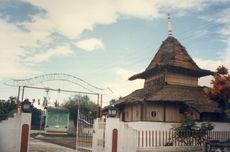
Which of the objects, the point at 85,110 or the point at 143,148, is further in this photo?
the point at 85,110

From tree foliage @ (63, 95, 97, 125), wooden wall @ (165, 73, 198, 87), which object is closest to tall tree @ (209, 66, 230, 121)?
wooden wall @ (165, 73, 198, 87)

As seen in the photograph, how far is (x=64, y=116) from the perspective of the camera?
167ft

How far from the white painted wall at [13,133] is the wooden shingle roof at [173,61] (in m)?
15.2

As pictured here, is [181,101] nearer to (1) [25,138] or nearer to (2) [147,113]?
(2) [147,113]

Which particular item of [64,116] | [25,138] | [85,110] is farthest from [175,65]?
[85,110]

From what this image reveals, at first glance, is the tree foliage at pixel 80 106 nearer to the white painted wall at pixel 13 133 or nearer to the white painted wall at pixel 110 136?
the white painted wall at pixel 110 136

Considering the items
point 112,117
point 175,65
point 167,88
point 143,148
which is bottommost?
point 143,148

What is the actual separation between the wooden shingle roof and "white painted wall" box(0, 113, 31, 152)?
1523 centimetres

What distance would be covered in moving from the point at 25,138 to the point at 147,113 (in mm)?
A: 12863

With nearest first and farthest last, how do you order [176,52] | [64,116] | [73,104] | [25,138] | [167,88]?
[25,138]
[167,88]
[176,52]
[64,116]
[73,104]

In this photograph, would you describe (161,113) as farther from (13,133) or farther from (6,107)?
(6,107)

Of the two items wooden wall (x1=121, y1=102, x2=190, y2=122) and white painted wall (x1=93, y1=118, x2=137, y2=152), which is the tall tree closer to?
wooden wall (x1=121, y1=102, x2=190, y2=122)

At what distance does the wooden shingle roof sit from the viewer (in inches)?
1024

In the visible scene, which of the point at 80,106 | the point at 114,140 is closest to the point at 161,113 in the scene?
the point at 114,140
